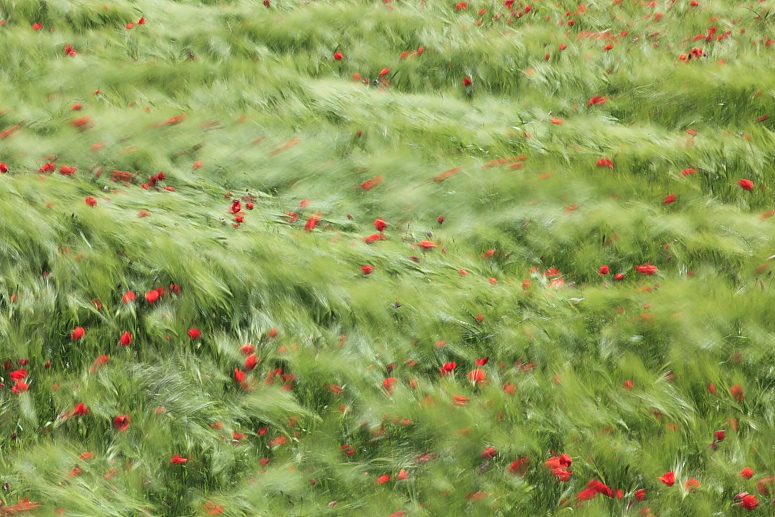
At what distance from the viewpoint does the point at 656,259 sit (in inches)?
133

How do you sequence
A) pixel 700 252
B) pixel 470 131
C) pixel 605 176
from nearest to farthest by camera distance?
pixel 700 252
pixel 605 176
pixel 470 131

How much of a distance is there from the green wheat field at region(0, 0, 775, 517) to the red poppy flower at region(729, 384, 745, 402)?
16mm

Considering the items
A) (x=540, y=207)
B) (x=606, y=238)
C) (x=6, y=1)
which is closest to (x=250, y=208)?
(x=540, y=207)

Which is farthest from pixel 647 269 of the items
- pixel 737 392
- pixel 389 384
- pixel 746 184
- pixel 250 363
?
pixel 250 363

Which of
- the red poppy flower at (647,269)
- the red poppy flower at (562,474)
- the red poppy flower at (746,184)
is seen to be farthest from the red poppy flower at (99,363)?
the red poppy flower at (746,184)

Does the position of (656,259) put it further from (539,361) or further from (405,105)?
(405,105)

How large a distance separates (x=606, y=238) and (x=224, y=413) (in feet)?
6.13

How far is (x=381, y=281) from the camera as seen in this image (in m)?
3.12

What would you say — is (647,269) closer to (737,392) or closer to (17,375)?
(737,392)

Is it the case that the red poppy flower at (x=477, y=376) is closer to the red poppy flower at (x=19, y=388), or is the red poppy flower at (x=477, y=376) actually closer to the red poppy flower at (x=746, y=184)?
the red poppy flower at (x=19, y=388)

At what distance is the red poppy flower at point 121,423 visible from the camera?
8.28ft

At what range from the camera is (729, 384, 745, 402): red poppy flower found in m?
2.64

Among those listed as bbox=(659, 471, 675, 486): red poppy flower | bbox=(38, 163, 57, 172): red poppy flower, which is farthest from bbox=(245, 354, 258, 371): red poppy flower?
bbox=(38, 163, 57, 172): red poppy flower

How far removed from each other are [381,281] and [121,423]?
112 centimetres
